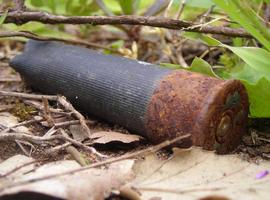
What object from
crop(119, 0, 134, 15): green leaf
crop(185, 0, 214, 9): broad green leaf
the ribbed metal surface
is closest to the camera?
the ribbed metal surface

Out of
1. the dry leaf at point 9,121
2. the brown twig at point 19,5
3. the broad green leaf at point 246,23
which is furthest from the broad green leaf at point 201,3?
the dry leaf at point 9,121

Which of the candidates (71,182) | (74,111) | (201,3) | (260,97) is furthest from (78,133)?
(201,3)

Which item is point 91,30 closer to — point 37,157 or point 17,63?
point 17,63

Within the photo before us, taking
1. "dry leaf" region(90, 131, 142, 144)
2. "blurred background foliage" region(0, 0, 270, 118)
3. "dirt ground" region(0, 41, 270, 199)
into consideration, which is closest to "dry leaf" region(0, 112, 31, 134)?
"dirt ground" region(0, 41, 270, 199)

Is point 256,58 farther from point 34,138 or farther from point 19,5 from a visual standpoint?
point 19,5

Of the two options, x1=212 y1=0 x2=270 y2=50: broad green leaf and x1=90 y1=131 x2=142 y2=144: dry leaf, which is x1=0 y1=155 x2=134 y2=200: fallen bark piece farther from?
x1=212 y1=0 x2=270 y2=50: broad green leaf

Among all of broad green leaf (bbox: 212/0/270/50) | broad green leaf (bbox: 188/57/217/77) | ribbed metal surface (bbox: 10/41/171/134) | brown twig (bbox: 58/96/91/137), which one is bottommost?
brown twig (bbox: 58/96/91/137)
